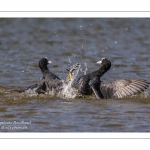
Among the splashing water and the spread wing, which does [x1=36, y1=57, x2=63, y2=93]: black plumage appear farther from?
the spread wing

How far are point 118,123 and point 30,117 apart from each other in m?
1.44

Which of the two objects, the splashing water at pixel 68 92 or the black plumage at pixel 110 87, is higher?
the black plumage at pixel 110 87

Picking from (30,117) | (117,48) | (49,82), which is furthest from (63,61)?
(30,117)

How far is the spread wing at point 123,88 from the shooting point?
34.1 ft

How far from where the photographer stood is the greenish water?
8.87 m

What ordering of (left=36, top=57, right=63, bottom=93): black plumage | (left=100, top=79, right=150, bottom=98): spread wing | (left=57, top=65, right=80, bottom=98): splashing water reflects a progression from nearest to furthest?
(left=100, top=79, right=150, bottom=98): spread wing < (left=57, top=65, right=80, bottom=98): splashing water < (left=36, top=57, right=63, bottom=93): black plumage

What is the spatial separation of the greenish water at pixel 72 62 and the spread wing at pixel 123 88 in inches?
6.6

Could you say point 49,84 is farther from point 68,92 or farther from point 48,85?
point 68,92

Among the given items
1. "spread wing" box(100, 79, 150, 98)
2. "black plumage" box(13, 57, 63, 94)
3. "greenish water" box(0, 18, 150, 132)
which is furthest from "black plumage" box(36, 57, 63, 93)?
"spread wing" box(100, 79, 150, 98)

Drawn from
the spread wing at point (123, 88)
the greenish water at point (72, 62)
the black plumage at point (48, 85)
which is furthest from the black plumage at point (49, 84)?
the spread wing at point (123, 88)

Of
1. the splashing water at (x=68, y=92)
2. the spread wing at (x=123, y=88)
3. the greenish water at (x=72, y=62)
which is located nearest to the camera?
the greenish water at (x=72, y=62)

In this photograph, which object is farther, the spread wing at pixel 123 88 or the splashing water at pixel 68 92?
the splashing water at pixel 68 92

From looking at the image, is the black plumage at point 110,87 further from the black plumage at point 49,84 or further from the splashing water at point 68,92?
the black plumage at point 49,84

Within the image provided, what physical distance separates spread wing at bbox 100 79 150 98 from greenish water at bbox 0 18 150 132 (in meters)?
0.17
